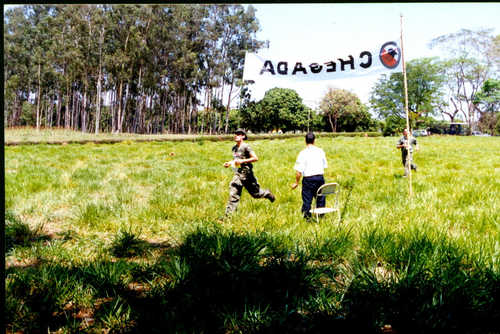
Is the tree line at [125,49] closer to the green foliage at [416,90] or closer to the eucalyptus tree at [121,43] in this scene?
the eucalyptus tree at [121,43]

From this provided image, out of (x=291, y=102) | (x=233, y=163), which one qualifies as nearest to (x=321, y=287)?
(x=233, y=163)

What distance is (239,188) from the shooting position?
645 centimetres

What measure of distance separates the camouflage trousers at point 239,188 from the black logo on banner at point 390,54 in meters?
4.13

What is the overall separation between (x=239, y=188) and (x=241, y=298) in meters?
3.71

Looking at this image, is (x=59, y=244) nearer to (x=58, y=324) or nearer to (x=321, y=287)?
(x=58, y=324)

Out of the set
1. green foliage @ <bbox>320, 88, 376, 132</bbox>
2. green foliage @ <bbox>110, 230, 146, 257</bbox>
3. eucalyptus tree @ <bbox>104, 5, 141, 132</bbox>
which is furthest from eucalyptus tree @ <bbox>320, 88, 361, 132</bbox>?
green foliage @ <bbox>110, 230, 146, 257</bbox>

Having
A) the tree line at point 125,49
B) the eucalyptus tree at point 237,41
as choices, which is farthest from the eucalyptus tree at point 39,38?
the eucalyptus tree at point 237,41

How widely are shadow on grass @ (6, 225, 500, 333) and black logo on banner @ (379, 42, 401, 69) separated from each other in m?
5.57

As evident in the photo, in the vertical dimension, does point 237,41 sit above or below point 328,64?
above

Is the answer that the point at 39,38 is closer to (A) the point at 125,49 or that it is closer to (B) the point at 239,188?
(A) the point at 125,49

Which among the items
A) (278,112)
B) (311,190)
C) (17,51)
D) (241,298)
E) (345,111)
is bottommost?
(241,298)

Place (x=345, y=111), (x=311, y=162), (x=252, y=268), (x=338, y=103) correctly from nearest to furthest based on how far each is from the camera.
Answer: (x=252, y=268) → (x=311, y=162) → (x=338, y=103) → (x=345, y=111)

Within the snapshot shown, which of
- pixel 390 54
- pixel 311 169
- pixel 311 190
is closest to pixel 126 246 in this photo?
pixel 311 190

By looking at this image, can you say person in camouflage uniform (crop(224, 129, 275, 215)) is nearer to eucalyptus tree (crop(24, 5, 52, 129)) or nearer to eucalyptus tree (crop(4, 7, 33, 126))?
eucalyptus tree (crop(24, 5, 52, 129))
